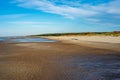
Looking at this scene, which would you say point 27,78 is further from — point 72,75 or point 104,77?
point 104,77

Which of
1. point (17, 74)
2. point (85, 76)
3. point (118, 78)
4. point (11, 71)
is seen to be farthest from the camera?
point (11, 71)

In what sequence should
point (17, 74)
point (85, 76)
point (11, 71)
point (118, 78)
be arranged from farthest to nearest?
1. point (11, 71)
2. point (17, 74)
3. point (85, 76)
4. point (118, 78)

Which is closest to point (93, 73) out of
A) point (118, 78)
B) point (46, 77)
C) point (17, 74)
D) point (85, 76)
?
point (85, 76)

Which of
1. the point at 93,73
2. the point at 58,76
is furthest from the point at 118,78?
the point at 58,76

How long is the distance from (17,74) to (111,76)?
159 inches

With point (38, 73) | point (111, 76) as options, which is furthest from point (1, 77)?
point (111, 76)

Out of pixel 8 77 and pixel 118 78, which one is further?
pixel 8 77

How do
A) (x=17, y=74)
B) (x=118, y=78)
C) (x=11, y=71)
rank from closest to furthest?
(x=118, y=78) → (x=17, y=74) → (x=11, y=71)

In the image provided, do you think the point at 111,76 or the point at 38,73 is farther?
the point at 38,73

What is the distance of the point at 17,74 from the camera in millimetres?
7270

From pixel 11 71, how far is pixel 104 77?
428 centimetres

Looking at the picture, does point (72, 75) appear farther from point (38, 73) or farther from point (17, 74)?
point (17, 74)

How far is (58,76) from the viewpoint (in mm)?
6875

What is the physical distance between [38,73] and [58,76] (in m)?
1.04
